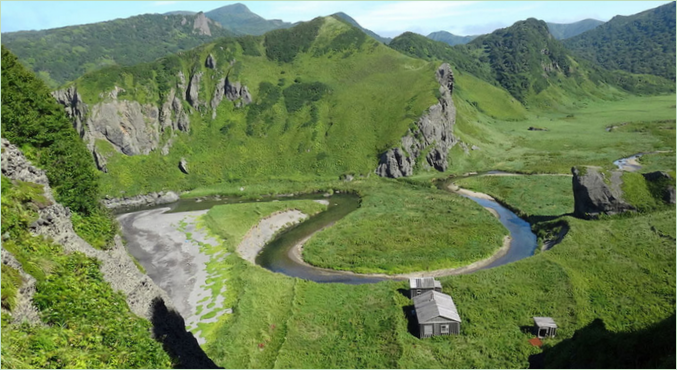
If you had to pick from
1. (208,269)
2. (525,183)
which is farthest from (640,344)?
(525,183)

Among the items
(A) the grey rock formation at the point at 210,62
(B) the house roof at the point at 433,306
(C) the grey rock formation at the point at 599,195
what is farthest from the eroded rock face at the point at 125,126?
(C) the grey rock formation at the point at 599,195

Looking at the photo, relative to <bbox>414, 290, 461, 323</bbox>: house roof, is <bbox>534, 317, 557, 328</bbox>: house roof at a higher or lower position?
Result: lower

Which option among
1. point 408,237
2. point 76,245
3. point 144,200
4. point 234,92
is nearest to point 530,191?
point 408,237

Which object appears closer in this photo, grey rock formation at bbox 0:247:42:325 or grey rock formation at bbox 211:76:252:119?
grey rock formation at bbox 0:247:42:325

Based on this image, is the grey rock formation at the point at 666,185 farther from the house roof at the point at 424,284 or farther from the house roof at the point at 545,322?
the house roof at the point at 424,284

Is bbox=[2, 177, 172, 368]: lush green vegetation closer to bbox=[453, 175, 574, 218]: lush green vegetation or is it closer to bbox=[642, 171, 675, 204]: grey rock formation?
bbox=[453, 175, 574, 218]: lush green vegetation

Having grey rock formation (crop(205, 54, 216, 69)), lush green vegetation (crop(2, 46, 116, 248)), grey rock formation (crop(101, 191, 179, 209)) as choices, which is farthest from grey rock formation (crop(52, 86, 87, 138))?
lush green vegetation (crop(2, 46, 116, 248))

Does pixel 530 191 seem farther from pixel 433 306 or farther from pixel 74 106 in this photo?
pixel 74 106

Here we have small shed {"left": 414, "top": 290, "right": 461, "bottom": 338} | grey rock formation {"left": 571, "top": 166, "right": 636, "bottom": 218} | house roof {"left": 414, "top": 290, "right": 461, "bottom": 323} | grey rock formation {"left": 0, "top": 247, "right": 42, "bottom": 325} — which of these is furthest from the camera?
grey rock formation {"left": 571, "top": 166, "right": 636, "bottom": 218}

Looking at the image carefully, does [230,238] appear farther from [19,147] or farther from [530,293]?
[530,293]
